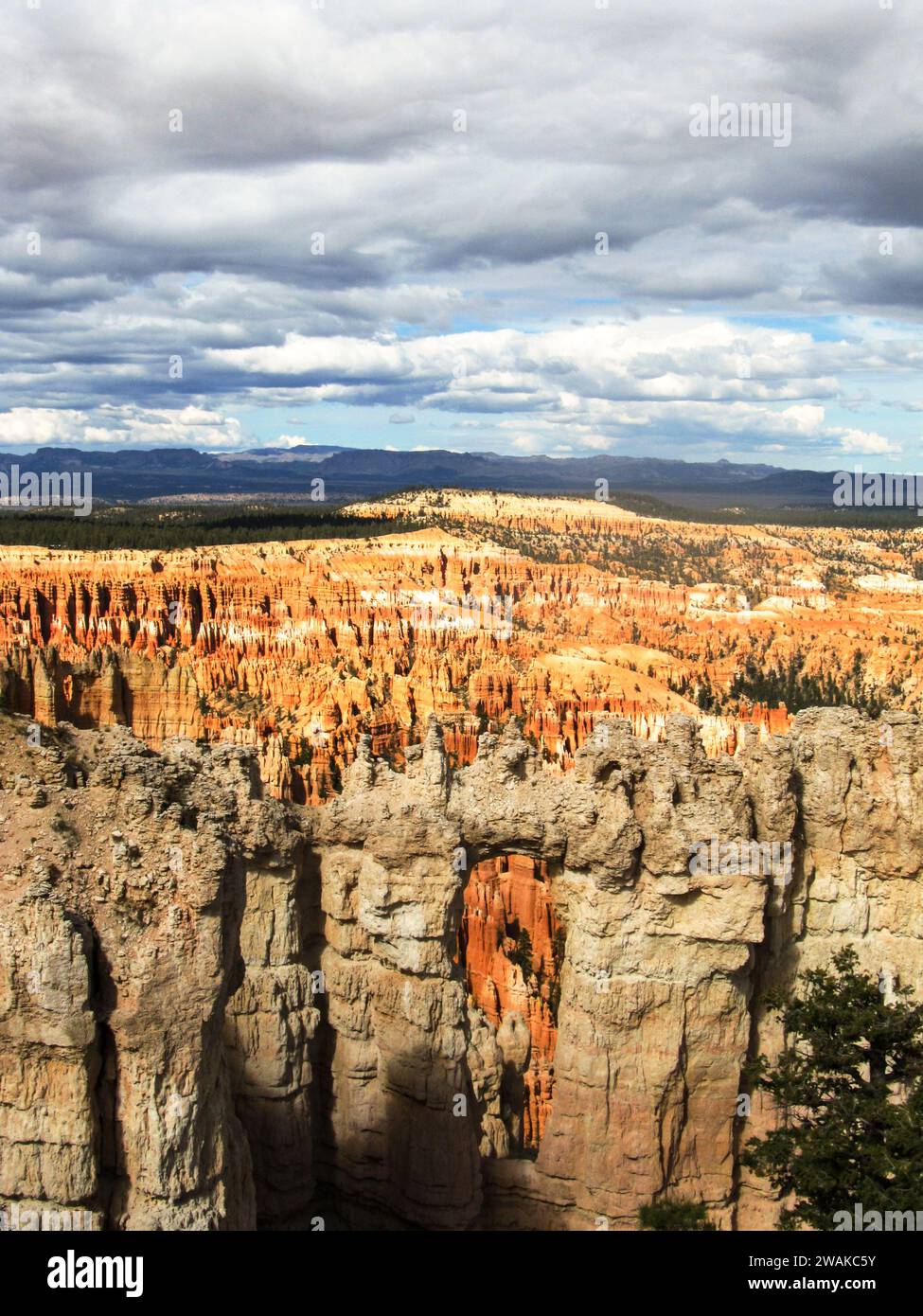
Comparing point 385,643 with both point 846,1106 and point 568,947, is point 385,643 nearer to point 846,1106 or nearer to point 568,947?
point 568,947

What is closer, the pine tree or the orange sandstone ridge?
the pine tree

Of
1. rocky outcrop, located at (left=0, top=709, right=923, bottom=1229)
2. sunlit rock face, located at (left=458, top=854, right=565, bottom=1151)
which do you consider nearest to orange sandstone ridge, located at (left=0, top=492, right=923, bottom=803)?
sunlit rock face, located at (left=458, top=854, right=565, bottom=1151)

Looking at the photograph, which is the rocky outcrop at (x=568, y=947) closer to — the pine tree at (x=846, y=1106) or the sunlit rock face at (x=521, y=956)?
the pine tree at (x=846, y=1106)

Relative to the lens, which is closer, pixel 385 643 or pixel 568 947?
pixel 568 947

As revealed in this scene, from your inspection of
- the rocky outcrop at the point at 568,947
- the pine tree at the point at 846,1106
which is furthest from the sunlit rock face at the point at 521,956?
the pine tree at the point at 846,1106

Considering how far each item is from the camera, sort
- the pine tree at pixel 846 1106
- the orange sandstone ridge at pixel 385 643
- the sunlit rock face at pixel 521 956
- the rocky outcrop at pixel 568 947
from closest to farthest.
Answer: the pine tree at pixel 846 1106
the rocky outcrop at pixel 568 947
the sunlit rock face at pixel 521 956
the orange sandstone ridge at pixel 385 643

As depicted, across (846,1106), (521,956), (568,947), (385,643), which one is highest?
(385,643)

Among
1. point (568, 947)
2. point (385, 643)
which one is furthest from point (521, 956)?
point (385, 643)

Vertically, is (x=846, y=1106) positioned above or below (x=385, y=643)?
below

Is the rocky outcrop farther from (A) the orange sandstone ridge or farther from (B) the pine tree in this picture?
(A) the orange sandstone ridge
